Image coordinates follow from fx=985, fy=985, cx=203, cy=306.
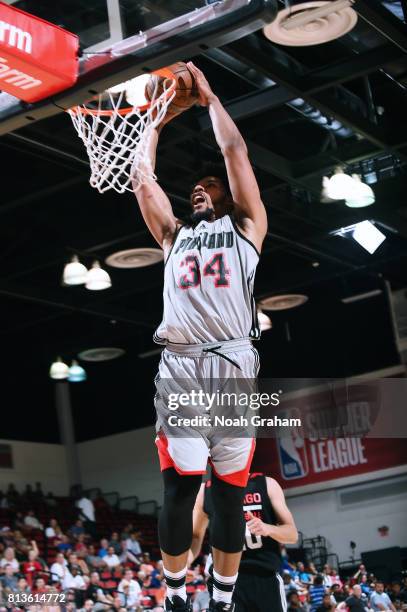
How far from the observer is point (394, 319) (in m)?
19.3

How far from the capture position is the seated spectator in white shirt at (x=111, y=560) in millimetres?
17078

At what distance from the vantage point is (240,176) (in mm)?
4555

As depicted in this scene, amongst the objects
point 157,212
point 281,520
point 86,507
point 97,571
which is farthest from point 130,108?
point 86,507

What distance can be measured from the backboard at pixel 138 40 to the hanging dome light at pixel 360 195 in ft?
24.1

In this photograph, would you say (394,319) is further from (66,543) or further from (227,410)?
(227,410)

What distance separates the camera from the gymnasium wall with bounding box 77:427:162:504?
2481 centimetres

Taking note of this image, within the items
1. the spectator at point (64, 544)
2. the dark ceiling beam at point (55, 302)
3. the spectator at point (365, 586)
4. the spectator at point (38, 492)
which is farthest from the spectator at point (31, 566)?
the spectator at point (38, 492)

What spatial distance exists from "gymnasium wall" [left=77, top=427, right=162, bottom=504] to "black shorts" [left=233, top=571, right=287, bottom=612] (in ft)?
62.0

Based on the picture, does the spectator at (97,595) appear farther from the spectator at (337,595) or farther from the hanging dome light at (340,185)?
the hanging dome light at (340,185)

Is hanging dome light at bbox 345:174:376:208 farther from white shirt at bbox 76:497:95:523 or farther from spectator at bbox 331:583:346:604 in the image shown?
white shirt at bbox 76:497:95:523

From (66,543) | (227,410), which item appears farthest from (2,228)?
(227,410)

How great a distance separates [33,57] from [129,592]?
442 inches

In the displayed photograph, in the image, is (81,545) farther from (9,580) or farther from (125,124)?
(125,124)

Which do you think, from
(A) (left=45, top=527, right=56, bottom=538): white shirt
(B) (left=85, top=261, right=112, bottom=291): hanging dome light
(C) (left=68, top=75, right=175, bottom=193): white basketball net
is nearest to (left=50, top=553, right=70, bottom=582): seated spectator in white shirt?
(A) (left=45, top=527, right=56, bottom=538): white shirt
